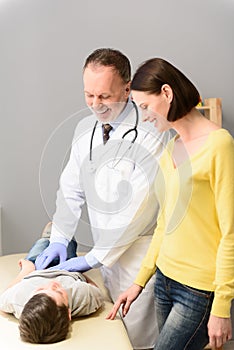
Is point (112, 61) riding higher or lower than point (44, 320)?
higher

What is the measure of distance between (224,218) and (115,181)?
41 centimetres

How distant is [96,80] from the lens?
1.68m

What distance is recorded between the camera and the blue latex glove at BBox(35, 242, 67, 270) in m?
1.91

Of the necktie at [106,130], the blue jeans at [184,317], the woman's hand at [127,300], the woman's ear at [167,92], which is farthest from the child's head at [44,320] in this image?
the woman's ear at [167,92]

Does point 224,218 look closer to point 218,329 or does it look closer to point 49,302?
point 218,329

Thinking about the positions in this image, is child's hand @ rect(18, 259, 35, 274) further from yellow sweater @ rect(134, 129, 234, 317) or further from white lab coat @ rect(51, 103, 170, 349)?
yellow sweater @ rect(134, 129, 234, 317)

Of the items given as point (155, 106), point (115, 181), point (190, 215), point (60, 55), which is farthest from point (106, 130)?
point (60, 55)

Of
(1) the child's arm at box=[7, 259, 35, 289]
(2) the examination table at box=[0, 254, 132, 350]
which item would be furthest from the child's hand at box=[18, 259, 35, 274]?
(2) the examination table at box=[0, 254, 132, 350]

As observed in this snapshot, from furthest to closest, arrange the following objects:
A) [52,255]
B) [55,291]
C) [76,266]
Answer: [52,255]
[76,266]
[55,291]

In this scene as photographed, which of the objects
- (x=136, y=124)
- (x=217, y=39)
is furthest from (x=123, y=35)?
(x=136, y=124)

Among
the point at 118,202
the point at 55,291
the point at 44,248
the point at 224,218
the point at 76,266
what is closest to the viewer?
Answer: the point at 224,218

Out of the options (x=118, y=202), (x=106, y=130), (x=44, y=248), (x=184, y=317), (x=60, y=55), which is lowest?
(x=44, y=248)

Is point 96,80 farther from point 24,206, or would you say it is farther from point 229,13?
point 229,13

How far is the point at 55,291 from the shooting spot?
5.09ft
